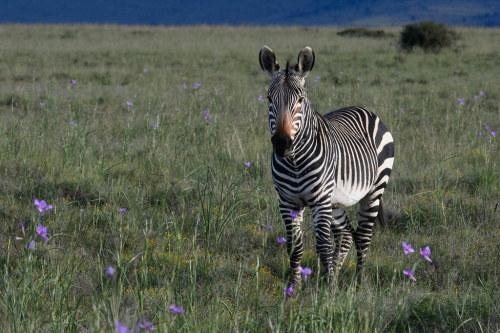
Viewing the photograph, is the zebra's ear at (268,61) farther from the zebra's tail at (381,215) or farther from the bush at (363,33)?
the bush at (363,33)

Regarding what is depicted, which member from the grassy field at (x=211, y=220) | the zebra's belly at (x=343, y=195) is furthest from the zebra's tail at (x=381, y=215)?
the zebra's belly at (x=343, y=195)

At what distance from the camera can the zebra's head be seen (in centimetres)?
330

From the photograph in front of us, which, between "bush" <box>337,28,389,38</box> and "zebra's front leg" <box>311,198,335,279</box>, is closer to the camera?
"zebra's front leg" <box>311,198,335,279</box>

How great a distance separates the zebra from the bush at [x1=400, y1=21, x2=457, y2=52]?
1817cm

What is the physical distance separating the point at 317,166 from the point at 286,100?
60 cm

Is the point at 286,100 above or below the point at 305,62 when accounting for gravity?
below

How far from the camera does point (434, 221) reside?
5.32 meters

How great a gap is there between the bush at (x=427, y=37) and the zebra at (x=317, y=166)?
715 inches

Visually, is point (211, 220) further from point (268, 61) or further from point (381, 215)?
point (268, 61)

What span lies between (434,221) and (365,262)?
1182 mm

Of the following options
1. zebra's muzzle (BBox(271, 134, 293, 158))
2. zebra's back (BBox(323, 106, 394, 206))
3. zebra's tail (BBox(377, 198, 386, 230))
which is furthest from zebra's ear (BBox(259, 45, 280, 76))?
zebra's tail (BBox(377, 198, 386, 230))

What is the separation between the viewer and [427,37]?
21062mm

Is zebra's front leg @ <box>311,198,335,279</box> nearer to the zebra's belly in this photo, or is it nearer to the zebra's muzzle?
the zebra's belly

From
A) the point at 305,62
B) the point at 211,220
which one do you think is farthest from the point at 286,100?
the point at 211,220
